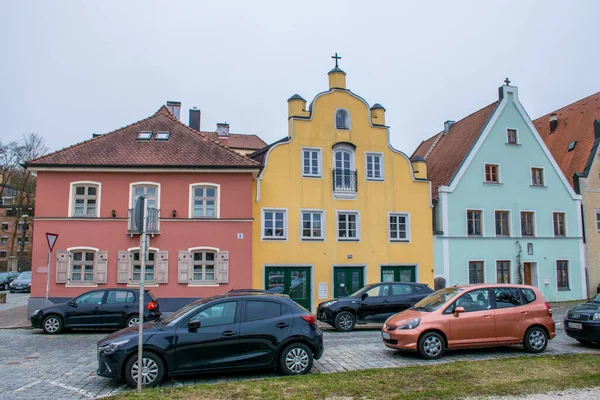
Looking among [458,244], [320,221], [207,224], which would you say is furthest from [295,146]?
[458,244]

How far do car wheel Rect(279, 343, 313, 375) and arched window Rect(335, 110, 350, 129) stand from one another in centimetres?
1669

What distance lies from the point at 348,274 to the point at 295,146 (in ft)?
21.3

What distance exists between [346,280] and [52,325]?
1278 centimetres

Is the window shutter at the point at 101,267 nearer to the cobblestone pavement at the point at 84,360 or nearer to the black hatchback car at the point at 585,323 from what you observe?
the cobblestone pavement at the point at 84,360

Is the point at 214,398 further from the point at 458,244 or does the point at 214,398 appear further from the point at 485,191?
the point at 485,191

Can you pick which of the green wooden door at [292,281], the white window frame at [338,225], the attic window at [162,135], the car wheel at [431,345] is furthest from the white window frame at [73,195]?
the car wheel at [431,345]

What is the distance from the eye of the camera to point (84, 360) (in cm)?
1202

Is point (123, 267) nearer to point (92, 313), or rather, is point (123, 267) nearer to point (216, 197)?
point (92, 313)

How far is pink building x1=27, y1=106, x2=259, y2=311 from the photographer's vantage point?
2148 centimetres

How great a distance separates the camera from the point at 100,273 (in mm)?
21391

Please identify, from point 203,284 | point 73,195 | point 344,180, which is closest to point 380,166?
point 344,180

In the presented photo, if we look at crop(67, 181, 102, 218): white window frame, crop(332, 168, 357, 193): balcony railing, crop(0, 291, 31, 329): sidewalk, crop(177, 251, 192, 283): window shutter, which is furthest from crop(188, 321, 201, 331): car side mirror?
crop(332, 168, 357, 193): balcony railing

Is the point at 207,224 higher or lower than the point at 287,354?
higher

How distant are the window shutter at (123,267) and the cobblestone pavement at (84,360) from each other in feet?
15.2
